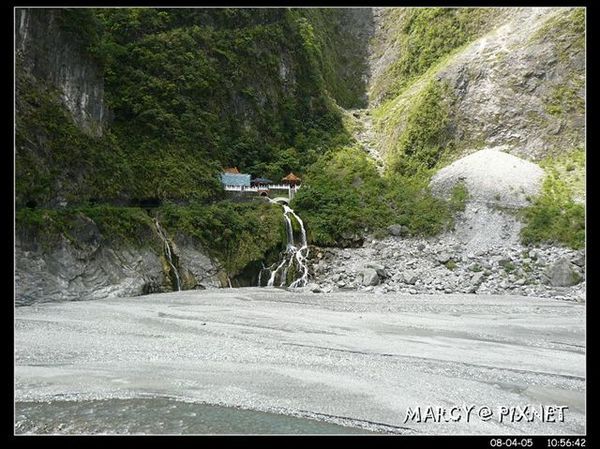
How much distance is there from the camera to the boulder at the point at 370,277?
77.5 feet

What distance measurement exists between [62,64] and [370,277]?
71.2 feet

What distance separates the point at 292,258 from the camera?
89.6 ft

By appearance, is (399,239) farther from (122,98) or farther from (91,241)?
(122,98)

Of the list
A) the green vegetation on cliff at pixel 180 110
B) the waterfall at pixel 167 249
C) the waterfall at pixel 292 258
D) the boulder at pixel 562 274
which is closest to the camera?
the boulder at pixel 562 274

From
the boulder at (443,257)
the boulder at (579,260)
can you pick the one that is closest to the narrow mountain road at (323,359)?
the boulder at (579,260)

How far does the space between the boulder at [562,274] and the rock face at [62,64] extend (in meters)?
27.2

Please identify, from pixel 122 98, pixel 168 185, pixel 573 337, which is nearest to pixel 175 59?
pixel 122 98

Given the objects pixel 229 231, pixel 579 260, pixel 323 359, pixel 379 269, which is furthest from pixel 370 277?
pixel 323 359

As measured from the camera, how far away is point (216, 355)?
10.9 metres

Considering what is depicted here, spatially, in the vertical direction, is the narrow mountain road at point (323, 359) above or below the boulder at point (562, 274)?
below
